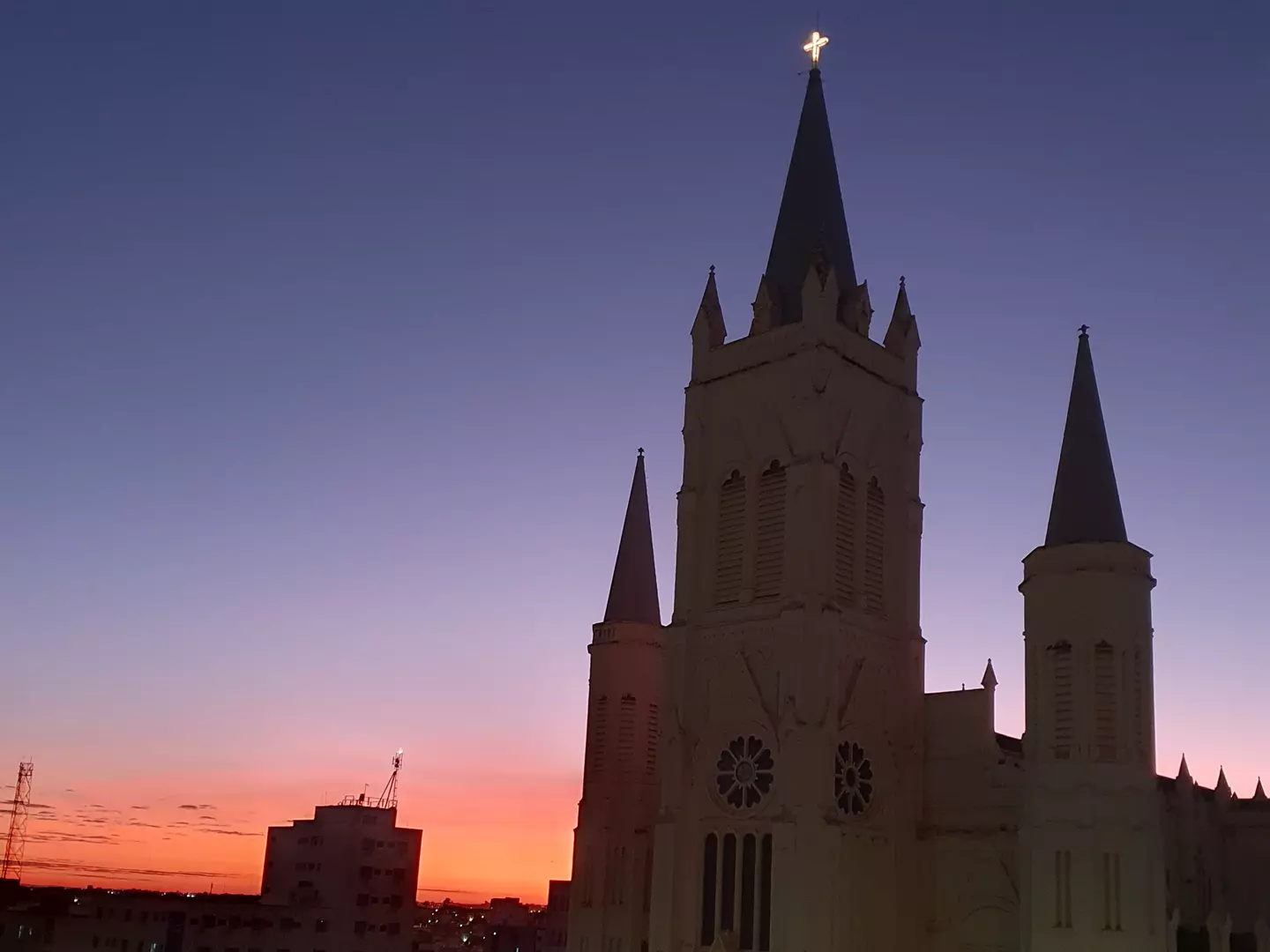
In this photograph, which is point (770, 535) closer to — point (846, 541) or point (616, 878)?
point (846, 541)

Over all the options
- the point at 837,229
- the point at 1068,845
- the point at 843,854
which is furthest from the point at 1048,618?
the point at 837,229

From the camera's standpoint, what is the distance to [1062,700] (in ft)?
126

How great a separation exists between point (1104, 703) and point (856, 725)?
8.18 meters

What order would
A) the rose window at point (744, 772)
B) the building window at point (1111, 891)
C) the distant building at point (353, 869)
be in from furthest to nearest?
the distant building at point (353, 869) < the rose window at point (744, 772) < the building window at point (1111, 891)

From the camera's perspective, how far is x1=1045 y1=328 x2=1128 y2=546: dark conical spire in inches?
1559

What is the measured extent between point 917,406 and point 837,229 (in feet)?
23.5

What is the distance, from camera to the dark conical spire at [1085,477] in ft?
130

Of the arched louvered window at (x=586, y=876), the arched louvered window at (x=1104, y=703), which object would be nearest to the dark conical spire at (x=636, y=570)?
the arched louvered window at (x=586, y=876)

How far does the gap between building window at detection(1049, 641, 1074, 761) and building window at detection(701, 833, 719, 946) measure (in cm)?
1154

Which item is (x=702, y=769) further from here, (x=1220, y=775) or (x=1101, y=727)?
(x=1220, y=775)

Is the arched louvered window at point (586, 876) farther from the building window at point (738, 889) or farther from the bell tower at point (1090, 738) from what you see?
the bell tower at point (1090, 738)

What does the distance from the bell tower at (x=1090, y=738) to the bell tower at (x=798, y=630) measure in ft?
19.0

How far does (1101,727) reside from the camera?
37625 mm

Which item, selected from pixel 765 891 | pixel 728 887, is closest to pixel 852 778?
pixel 765 891
